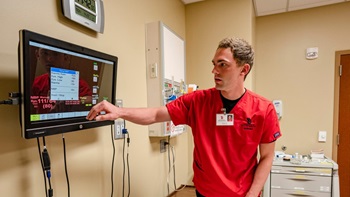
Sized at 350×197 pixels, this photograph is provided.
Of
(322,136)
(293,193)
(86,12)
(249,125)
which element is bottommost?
(293,193)

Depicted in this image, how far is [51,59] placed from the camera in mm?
943

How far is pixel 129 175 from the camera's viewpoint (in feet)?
5.46

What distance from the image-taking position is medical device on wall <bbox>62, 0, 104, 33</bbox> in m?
1.14

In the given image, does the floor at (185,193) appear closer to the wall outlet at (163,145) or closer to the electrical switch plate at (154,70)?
the wall outlet at (163,145)

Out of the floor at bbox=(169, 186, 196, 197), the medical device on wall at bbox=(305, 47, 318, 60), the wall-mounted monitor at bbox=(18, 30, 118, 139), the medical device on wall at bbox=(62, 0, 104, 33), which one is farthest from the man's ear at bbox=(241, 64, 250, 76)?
the medical device on wall at bbox=(305, 47, 318, 60)

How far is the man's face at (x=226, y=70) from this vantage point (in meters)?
1.20

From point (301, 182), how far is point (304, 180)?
0.04m

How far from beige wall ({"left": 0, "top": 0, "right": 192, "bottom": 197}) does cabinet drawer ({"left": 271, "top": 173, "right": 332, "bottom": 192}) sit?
1.21 meters

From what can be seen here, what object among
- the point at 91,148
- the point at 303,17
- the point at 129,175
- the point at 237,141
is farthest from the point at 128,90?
the point at 303,17

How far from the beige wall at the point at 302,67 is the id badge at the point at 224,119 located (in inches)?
81.7

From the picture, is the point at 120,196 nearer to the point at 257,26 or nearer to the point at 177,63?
the point at 177,63

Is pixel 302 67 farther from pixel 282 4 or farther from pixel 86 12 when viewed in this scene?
pixel 86 12

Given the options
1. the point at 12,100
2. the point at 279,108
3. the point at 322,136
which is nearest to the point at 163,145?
the point at 12,100

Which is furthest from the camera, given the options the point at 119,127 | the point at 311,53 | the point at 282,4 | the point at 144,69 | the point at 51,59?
the point at 311,53
